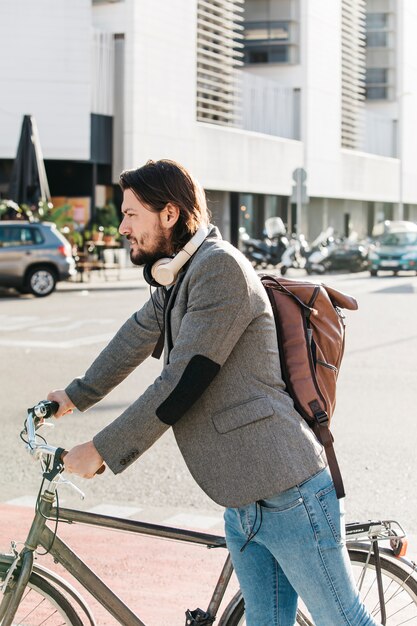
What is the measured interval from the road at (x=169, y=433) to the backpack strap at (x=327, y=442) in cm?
259

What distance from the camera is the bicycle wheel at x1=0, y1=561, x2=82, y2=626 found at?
2.80 m

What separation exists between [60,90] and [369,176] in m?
27.7

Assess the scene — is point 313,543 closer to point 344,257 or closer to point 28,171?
point 28,171

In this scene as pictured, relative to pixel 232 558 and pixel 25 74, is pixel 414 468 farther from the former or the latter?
pixel 25 74

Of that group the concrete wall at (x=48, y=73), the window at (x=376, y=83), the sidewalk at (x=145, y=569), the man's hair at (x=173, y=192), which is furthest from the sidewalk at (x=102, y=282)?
the window at (x=376, y=83)

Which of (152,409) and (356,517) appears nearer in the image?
(152,409)

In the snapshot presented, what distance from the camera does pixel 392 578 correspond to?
2.96 meters

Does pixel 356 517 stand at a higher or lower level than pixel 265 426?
lower

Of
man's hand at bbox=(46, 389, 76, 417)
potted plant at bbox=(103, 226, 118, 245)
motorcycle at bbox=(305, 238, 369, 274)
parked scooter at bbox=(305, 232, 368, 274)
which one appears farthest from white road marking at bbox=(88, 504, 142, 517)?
motorcycle at bbox=(305, 238, 369, 274)

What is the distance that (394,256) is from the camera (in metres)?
33.1

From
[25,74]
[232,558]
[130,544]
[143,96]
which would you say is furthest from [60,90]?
[232,558]

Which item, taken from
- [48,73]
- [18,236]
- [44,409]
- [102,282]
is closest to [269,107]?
[48,73]

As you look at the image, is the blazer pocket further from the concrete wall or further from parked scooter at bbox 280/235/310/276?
the concrete wall

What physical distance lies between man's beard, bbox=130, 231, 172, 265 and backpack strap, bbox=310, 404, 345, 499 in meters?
0.58
